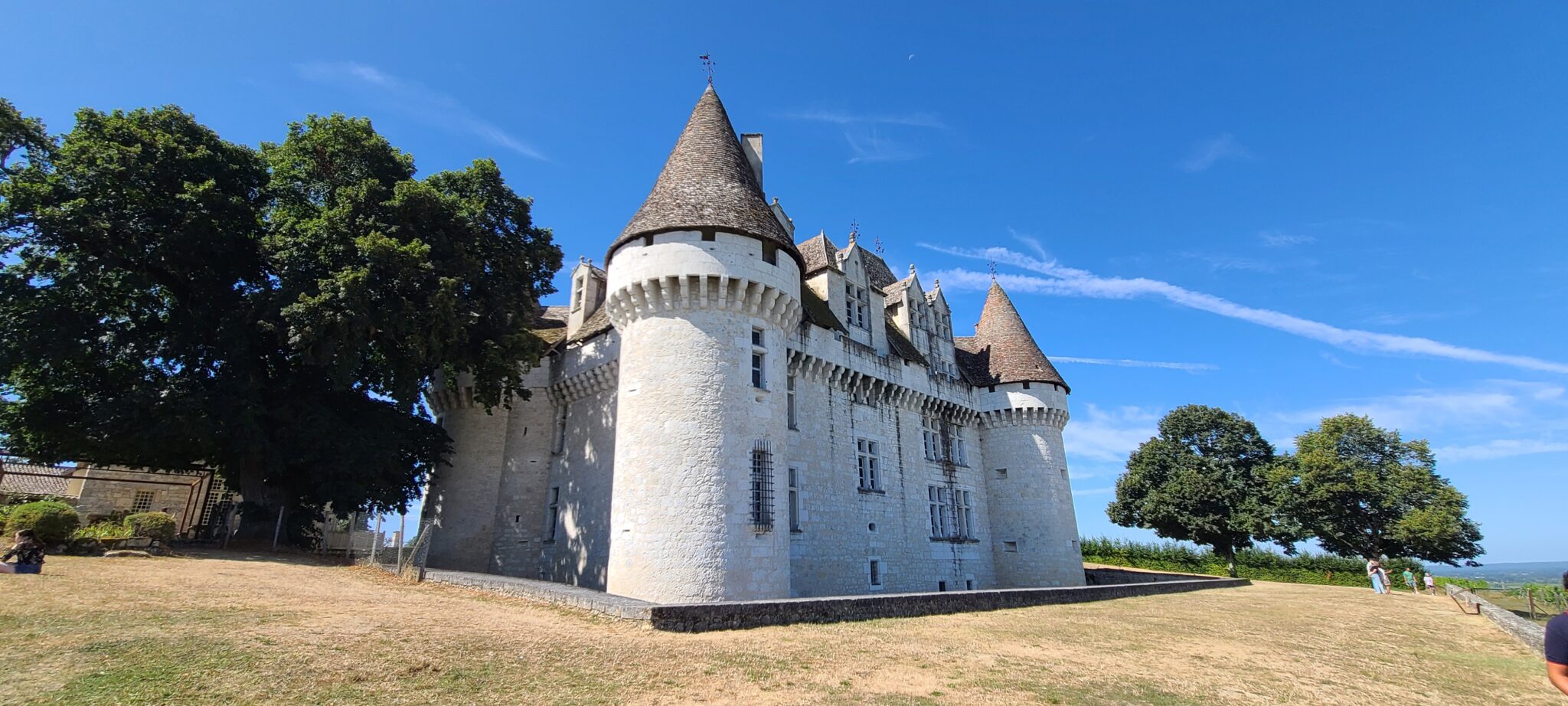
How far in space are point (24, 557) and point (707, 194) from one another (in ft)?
47.0

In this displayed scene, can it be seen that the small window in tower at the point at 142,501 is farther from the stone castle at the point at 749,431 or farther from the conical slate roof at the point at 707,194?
the conical slate roof at the point at 707,194

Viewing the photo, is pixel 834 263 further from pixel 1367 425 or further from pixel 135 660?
pixel 1367 425

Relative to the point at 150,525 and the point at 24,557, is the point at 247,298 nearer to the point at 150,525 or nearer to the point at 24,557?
the point at 150,525

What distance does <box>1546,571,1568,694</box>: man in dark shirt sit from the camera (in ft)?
14.3

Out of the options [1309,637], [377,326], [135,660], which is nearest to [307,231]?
[377,326]

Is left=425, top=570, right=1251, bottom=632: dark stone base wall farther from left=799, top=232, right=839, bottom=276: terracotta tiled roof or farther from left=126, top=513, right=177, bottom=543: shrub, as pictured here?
left=799, top=232, right=839, bottom=276: terracotta tiled roof

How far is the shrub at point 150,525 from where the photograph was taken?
1573 centimetres

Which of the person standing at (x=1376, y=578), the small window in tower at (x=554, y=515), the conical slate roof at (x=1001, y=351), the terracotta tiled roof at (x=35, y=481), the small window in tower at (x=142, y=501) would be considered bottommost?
the person standing at (x=1376, y=578)

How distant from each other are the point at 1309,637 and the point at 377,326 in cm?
2262

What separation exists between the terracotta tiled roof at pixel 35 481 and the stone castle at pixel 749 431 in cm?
1977

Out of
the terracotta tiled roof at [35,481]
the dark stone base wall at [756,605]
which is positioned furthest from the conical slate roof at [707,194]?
the terracotta tiled roof at [35,481]

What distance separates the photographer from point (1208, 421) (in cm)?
4041

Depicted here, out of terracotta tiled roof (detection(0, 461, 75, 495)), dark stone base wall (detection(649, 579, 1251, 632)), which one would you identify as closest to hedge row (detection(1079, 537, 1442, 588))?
dark stone base wall (detection(649, 579, 1251, 632))

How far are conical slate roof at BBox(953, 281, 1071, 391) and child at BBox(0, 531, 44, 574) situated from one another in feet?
89.6
